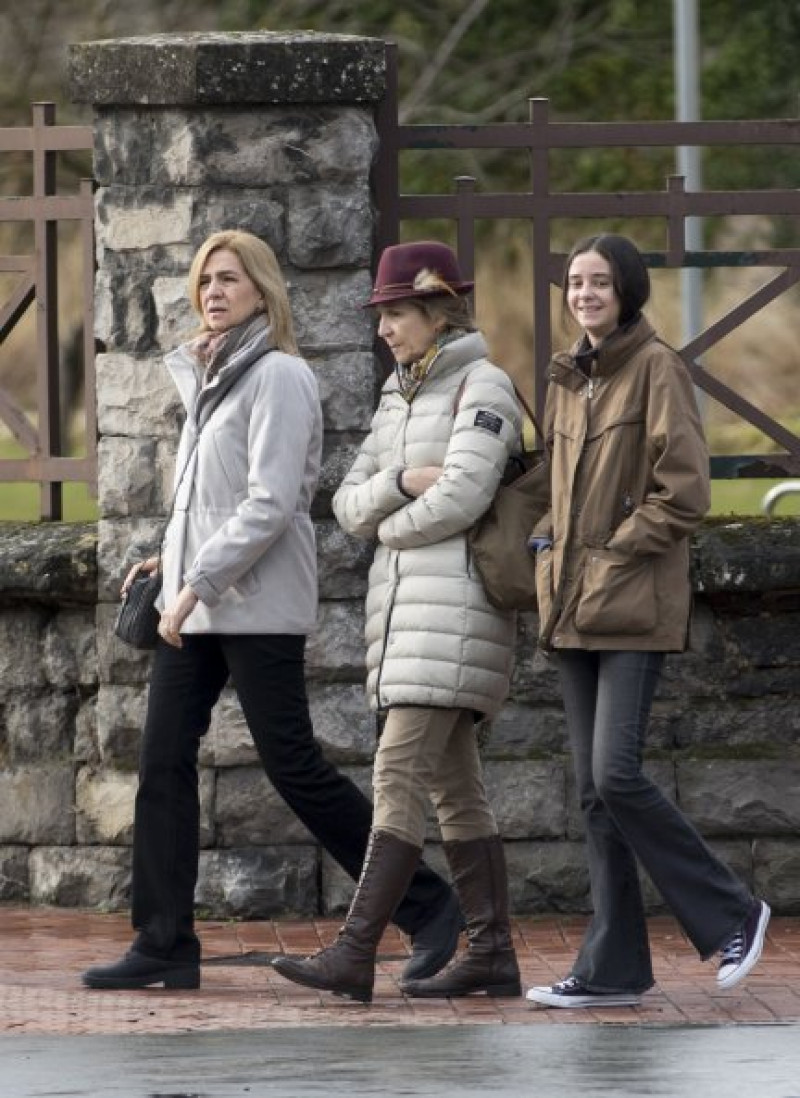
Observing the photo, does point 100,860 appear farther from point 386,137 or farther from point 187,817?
point 386,137

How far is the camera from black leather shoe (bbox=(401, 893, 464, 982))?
8117 millimetres

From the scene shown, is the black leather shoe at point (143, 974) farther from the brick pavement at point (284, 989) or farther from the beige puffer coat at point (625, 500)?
the beige puffer coat at point (625, 500)

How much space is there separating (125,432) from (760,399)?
2093 cm

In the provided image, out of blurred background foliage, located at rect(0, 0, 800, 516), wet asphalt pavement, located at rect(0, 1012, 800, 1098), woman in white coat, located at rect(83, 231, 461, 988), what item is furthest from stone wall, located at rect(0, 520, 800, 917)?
blurred background foliage, located at rect(0, 0, 800, 516)

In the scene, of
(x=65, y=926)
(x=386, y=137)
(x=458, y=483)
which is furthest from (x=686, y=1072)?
(x=386, y=137)

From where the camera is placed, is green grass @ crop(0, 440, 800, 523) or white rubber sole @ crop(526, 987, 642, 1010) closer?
white rubber sole @ crop(526, 987, 642, 1010)

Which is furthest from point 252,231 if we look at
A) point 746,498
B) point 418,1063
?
point 746,498

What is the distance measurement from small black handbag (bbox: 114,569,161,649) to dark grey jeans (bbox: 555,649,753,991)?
42.6 inches

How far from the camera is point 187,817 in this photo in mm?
8156

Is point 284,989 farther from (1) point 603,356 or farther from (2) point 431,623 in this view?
(1) point 603,356

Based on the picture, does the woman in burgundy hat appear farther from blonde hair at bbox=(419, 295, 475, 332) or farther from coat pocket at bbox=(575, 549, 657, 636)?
coat pocket at bbox=(575, 549, 657, 636)

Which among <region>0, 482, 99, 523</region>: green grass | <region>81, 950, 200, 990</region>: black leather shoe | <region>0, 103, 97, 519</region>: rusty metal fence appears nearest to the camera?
<region>81, 950, 200, 990</region>: black leather shoe

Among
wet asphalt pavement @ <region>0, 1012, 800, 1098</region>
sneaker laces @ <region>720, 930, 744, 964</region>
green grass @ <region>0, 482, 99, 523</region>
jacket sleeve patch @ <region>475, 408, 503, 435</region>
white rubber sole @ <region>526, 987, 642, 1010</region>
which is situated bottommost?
wet asphalt pavement @ <region>0, 1012, 800, 1098</region>

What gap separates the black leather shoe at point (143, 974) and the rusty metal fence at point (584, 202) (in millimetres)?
2219
